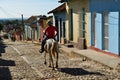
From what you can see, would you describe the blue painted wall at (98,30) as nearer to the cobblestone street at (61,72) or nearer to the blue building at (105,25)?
the blue building at (105,25)

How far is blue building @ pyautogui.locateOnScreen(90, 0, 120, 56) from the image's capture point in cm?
1621

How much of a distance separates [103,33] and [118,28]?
2.71m

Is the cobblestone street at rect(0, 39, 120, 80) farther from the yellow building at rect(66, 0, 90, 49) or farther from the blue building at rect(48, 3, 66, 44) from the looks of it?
the blue building at rect(48, 3, 66, 44)

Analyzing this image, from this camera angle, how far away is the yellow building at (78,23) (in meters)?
21.6

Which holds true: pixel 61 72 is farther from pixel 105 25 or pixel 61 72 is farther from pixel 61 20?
pixel 61 20

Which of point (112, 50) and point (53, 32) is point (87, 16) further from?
point (53, 32)

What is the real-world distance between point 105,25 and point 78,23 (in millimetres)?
5312

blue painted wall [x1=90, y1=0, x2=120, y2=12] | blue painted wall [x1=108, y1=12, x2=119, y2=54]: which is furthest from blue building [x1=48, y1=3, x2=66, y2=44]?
blue painted wall [x1=108, y1=12, x2=119, y2=54]

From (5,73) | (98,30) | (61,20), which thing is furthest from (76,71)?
(61,20)

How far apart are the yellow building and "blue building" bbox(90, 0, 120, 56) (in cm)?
99

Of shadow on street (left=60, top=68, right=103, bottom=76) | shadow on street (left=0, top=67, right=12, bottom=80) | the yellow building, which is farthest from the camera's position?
the yellow building

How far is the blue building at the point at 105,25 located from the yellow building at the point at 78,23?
3.24 feet

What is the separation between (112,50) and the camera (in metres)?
16.9

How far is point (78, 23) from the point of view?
23.5 metres
